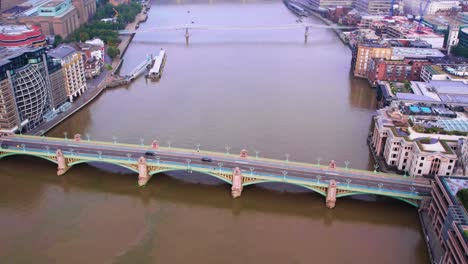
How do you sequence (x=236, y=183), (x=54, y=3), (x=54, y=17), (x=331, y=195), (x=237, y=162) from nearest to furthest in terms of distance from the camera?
(x=331, y=195)
(x=236, y=183)
(x=237, y=162)
(x=54, y=17)
(x=54, y=3)

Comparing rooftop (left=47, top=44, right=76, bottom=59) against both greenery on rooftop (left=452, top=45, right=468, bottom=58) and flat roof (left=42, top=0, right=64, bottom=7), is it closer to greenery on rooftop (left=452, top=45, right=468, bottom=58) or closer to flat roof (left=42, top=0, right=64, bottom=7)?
flat roof (left=42, top=0, right=64, bottom=7)

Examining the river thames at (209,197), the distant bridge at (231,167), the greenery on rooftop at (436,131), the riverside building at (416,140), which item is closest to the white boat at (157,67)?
the river thames at (209,197)

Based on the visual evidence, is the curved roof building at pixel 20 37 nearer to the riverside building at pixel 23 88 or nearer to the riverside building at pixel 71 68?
the riverside building at pixel 71 68

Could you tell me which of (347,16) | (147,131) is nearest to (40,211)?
(147,131)

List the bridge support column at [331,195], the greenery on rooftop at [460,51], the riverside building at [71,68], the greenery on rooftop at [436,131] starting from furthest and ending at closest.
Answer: the greenery on rooftop at [460,51] → the riverside building at [71,68] → the greenery on rooftop at [436,131] → the bridge support column at [331,195]

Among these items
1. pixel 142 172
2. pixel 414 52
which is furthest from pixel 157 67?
pixel 414 52

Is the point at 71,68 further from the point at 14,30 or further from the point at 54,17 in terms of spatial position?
the point at 54,17

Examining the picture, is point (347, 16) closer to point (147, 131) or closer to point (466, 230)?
point (147, 131)
